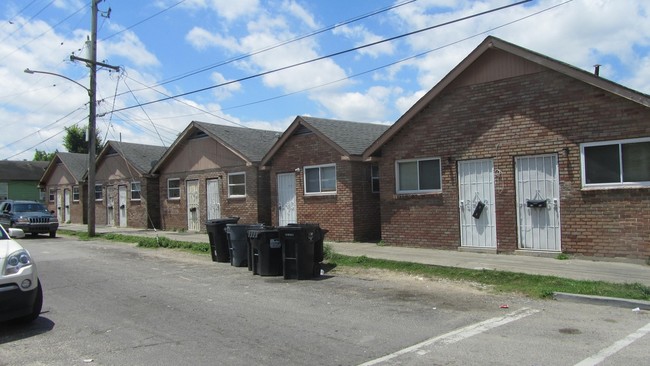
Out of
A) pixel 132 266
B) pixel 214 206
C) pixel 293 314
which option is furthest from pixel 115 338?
pixel 214 206

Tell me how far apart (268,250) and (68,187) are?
92.6 feet

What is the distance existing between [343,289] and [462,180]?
213 inches

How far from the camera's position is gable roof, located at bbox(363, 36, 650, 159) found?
35.0 feet

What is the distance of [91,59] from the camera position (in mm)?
23453

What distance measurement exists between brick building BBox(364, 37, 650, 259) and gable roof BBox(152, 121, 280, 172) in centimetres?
714

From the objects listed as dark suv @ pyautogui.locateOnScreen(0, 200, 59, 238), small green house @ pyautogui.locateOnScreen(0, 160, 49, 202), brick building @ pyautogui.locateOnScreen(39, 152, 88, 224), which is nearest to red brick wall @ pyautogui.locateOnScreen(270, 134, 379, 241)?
dark suv @ pyautogui.locateOnScreen(0, 200, 59, 238)

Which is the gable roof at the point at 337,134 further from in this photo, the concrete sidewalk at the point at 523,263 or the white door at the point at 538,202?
the white door at the point at 538,202

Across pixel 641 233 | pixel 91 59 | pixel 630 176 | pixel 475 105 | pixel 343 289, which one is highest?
pixel 91 59

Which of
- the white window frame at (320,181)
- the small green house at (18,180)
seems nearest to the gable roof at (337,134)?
the white window frame at (320,181)

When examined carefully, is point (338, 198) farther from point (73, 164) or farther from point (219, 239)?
point (73, 164)

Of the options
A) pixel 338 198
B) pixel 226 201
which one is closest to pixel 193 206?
pixel 226 201

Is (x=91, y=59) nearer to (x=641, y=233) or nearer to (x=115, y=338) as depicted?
(x=115, y=338)

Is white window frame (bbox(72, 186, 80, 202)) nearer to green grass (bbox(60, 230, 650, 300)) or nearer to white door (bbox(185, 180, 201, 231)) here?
white door (bbox(185, 180, 201, 231))

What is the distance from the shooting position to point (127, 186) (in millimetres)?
28281
